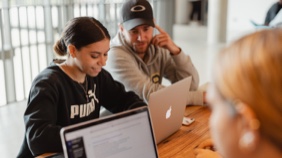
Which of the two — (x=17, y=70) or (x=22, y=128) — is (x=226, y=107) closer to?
(x=22, y=128)

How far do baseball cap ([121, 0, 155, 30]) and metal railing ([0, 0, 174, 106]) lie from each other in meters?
2.23

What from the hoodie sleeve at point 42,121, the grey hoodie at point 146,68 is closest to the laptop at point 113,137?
the hoodie sleeve at point 42,121

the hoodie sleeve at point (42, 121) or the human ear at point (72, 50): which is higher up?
the human ear at point (72, 50)

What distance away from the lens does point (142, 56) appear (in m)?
2.04

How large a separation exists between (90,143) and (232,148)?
46cm

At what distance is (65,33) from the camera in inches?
59.1

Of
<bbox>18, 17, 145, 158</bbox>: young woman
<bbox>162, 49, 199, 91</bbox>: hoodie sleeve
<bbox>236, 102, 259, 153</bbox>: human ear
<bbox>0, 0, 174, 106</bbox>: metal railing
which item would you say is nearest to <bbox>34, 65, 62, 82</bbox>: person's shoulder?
<bbox>18, 17, 145, 158</bbox>: young woman

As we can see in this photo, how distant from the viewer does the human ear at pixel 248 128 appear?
541 millimetres

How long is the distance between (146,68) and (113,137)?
1068mm

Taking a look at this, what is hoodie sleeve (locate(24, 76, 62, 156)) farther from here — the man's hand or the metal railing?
→ the metal railing

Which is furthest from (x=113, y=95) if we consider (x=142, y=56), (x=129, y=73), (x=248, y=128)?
(x=248, y=128)

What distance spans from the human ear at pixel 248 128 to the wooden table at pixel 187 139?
0.76m

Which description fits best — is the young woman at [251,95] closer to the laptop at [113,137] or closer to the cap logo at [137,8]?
the laptop at [113,137]

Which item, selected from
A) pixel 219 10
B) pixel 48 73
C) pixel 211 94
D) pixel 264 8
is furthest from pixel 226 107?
pixel 264 8
